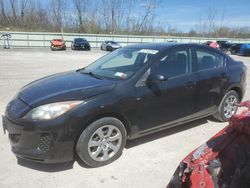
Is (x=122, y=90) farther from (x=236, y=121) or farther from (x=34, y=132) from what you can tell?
(x=236, y=121)

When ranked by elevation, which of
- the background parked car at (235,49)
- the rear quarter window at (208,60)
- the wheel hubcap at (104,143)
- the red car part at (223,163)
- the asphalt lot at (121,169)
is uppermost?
the rear quarter window at (208,60)

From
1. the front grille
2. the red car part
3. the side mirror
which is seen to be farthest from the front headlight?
the red car part

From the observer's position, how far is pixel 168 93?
418cm

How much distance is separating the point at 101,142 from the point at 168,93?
126 cm

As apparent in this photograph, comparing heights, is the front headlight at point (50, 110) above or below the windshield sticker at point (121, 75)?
A: below

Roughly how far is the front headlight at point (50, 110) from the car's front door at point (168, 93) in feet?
3.32

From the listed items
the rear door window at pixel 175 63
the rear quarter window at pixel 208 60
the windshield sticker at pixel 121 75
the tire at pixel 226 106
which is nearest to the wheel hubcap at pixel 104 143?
the windshield sticker at pixel 121 75

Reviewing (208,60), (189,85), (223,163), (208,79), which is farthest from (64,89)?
(208,60)

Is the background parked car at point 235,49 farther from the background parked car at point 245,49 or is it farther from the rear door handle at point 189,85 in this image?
the rear door handle at point 189,85

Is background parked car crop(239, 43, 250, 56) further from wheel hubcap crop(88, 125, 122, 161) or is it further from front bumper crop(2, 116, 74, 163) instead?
front bumper crop(2, 116, 74, 163)

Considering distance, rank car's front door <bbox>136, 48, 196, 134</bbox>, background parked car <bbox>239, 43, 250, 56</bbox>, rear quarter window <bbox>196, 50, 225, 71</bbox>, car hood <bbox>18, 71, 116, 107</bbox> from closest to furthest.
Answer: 1. car hood <bbox>18, 71, 116, 107</bbox>
2. car's front door <bbox>136, 48, 196, 134</bbox>
3. rear quarter window <bbox>196, 50, 225, 71</bbox>
4. background parked car <bbox>239, 43, 250, 56</bbox>

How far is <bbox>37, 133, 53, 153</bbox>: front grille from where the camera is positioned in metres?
3.28

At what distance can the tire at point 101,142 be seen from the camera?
3479 millimetres

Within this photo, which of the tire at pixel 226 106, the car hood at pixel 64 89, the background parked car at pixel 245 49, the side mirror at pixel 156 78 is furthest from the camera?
the background parked car at pixel 245 49
